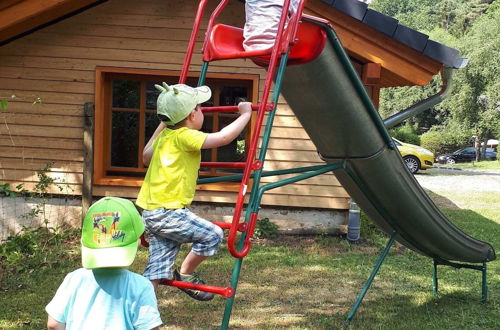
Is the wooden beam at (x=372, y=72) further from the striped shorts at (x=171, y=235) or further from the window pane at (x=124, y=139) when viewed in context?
the striped shorts at (x=171, y=235)

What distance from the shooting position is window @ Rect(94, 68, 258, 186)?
26.3 feet

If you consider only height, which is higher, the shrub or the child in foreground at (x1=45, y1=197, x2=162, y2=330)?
the child in foreground at (x1=45, y1=197, x2=162, y2=330)

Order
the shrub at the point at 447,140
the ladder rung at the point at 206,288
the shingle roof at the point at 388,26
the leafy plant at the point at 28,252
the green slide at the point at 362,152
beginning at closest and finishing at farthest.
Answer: the ladder rung at the point at 206,288 → the green slide at the point at 362,152 → the leafy plant at the point at 28,252 → the shingle roof at the point at 388,26 → the shrub at the point at 447,140

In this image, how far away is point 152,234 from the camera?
2963mm

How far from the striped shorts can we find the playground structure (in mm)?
109

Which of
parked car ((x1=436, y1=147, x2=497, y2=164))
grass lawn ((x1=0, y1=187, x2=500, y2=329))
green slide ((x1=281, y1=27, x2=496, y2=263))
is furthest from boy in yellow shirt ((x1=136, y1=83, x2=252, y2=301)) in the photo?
parked car ((x1=436, y1=147, x2=497, y2=164))

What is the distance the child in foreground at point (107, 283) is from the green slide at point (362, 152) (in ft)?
6.05

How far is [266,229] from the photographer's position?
7.91m

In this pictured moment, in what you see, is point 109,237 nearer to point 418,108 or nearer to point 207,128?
point 418,108

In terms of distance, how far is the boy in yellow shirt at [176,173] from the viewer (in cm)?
281

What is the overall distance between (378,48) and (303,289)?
10.4 feet

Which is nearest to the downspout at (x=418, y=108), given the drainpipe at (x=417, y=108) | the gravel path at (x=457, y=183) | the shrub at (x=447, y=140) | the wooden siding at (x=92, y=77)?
the drainpipe at (x=417, y=108)

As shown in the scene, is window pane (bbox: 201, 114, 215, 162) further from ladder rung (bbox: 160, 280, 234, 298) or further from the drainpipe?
ladder rung (bbox: 160, 280, 234, 298)

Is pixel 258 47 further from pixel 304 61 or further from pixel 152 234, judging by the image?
pixel 152 234
